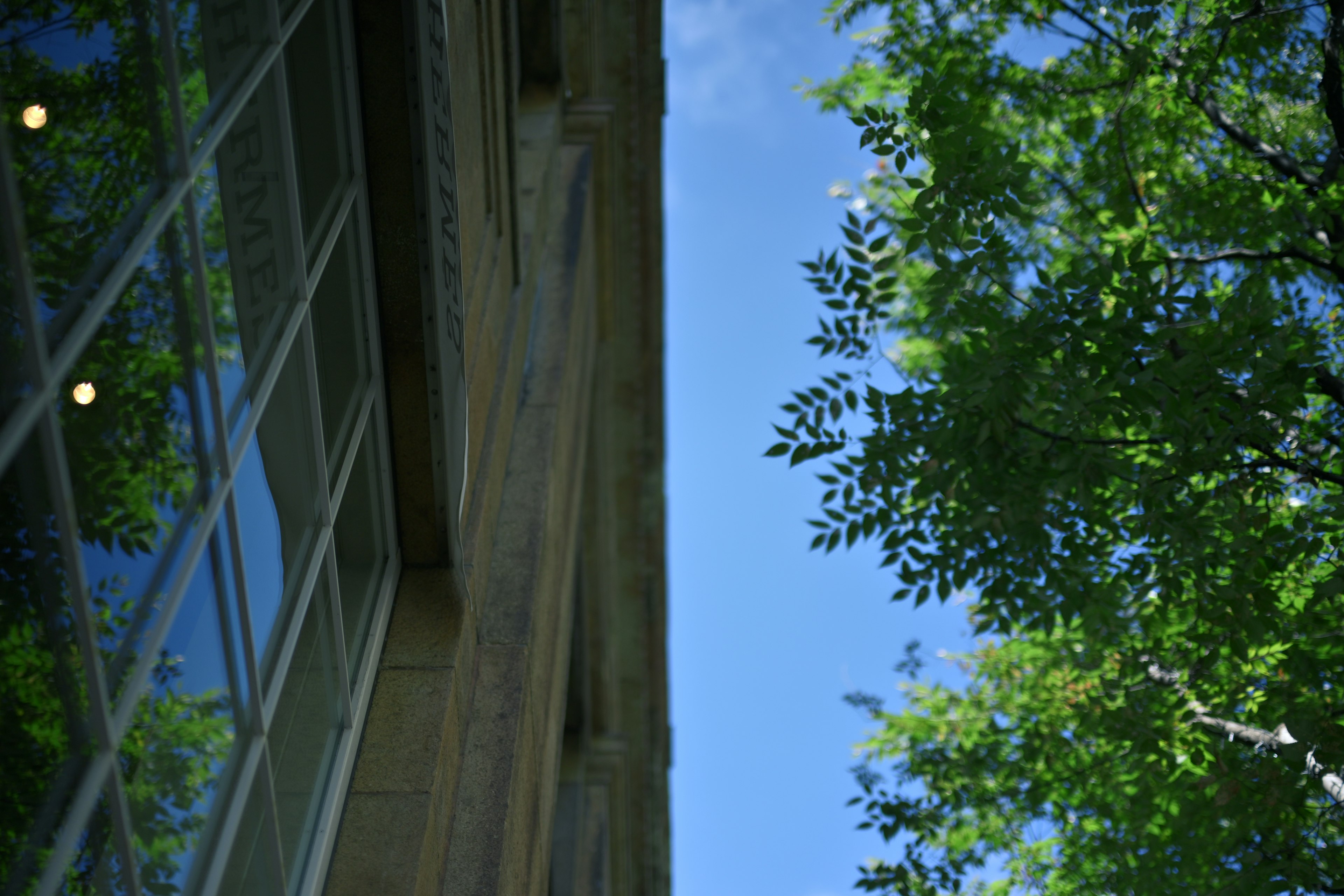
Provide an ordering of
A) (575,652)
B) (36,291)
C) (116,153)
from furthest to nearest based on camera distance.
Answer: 1. (575,652)
2. (116,153)
3. (36,291)

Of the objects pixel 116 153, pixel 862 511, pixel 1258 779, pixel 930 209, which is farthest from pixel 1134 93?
pixel 116 153

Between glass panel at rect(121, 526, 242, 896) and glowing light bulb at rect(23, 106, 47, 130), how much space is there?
107 cm

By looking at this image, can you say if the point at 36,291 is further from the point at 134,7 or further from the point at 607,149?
the point at 607,149

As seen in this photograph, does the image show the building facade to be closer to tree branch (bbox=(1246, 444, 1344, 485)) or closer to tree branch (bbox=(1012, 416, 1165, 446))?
tree branch (bbox=(1012, 416, 1165, 446))

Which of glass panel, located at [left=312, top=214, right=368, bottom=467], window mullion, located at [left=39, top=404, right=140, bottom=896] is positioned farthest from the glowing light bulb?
glass panel, located at [left=312, top=214, right=368, bottom=467]

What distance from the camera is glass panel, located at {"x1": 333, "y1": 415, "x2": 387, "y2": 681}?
4.06m

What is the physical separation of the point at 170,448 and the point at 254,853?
1216 mm

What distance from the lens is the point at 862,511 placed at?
6.12m

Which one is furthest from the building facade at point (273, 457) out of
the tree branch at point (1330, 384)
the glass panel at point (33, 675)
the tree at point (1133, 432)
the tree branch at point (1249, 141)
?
the tree branch at point (1330, 384)

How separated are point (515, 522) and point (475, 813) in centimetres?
208

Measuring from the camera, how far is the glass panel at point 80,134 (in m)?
1.92

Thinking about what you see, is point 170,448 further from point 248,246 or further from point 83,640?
point 248,246

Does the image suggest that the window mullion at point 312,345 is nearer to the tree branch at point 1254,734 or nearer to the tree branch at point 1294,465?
the tree branch at point 1254,734

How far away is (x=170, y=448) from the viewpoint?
245 centimetres
